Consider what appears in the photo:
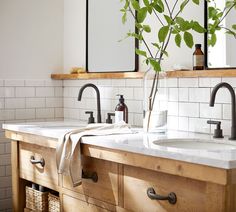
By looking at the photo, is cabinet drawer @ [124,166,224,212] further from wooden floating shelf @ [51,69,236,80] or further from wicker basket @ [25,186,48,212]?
wicker basket @ [25,186,48,212]

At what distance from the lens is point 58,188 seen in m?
2.76

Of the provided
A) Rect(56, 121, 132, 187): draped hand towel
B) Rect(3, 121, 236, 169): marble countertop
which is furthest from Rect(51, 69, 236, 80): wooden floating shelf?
Rect(56, 121, 132, 187): draped hand towel

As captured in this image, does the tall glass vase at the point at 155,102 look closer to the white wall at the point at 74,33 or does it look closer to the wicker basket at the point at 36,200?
the wicker basket at the point at 36,200

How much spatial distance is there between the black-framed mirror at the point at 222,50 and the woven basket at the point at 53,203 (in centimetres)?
123

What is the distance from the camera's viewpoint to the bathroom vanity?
5.81 ft

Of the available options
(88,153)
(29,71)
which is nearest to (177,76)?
(88,153)

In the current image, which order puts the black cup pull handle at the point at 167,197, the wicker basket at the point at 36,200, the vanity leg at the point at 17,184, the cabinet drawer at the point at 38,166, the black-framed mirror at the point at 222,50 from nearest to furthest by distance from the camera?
the black cup pull handle at the point at 167,197, the black-framed mirror at the point at 222,50, the cabinet drawer at the point at 38,166, the wicker basket at the point at 36,200, the vanity leg at the point at 17,184

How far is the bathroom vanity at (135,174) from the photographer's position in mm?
1770

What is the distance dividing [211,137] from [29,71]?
1.81 m

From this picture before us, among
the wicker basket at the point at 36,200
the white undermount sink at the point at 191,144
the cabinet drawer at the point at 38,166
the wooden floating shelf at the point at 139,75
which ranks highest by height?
the wooden floating shelf at the point at 139,75

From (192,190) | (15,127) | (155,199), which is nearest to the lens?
(192,190)

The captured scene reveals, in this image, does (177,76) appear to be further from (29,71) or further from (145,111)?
(29,71)

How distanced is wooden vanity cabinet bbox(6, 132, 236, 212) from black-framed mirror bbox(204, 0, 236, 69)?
31.8 inches

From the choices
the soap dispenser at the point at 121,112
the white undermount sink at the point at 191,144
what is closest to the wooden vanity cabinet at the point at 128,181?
the white undermount sink at the point at 191,144
